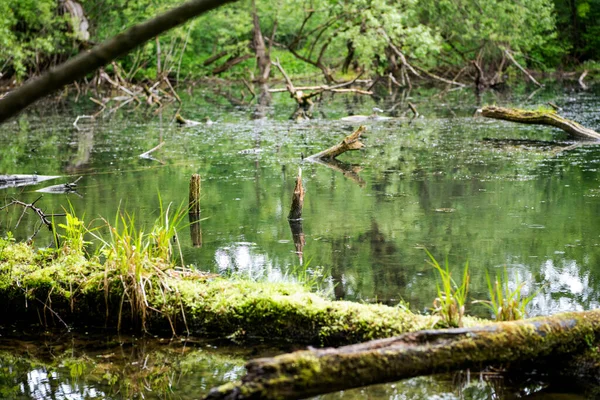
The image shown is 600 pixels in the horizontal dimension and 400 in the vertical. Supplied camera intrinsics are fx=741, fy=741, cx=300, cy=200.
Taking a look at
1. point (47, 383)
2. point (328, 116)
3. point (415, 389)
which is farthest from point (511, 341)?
point (328, 116)

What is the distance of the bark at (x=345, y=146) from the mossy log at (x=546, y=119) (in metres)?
4.62

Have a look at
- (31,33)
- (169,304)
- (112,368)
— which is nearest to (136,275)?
(169,304)

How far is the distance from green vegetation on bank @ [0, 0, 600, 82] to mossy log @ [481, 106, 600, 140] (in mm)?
13904

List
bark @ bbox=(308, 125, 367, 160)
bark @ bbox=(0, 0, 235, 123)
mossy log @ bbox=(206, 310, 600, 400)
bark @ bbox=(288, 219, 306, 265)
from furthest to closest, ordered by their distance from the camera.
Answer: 1. bark @ bbox=(308, 125, 367, 160)
2. bark @ bbox=(288, 219, 306, 265)
3. mossy log @ bbox=(206, 310, 600, 400)
4. bark @ bbox=(0, 0, 235, 123)

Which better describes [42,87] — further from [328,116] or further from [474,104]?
[474,104]

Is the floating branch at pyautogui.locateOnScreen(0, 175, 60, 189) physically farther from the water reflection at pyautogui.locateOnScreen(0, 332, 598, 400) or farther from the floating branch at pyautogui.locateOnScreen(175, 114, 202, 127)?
the floating branch at pyautogui.locateOnScreen(175, 114, 202, 127)

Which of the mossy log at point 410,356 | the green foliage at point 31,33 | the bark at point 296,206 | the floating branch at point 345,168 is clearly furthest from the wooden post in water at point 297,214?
the green foliage at point 31,33

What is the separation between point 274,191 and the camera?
1084 cm

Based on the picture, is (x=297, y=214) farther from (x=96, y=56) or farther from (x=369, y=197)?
(x=96, y=56)

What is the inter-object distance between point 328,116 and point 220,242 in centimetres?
1441

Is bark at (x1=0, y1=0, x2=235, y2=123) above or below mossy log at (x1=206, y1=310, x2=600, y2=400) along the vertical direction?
above

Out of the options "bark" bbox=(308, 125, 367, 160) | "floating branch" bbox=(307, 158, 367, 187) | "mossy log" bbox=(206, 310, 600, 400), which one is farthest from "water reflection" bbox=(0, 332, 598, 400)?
"bark" bbox=(308, 125, 367, 160)

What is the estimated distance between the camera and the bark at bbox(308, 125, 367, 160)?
42.0 ft

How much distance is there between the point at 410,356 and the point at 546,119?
13.5m
